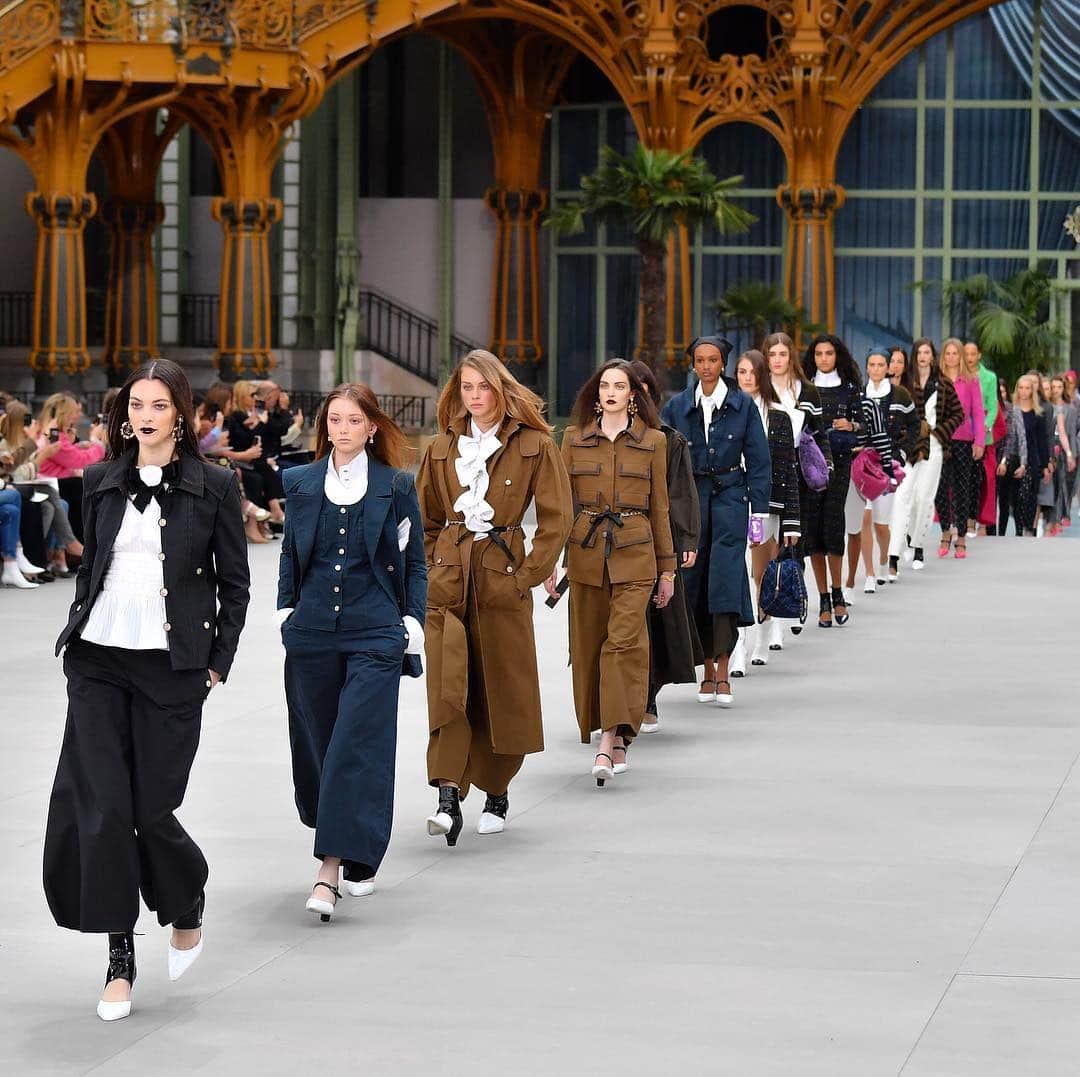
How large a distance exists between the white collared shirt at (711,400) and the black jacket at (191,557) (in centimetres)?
516

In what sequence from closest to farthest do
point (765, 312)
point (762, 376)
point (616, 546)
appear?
point (616, 546) < point (762, 376) < point (765, 312)

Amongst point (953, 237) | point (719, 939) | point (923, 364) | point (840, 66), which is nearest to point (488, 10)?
point (840, 66)

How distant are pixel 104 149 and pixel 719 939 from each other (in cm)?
2303

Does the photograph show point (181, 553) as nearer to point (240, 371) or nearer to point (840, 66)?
point (240, 371)

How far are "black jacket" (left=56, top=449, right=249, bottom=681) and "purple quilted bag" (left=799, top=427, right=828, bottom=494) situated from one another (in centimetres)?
756

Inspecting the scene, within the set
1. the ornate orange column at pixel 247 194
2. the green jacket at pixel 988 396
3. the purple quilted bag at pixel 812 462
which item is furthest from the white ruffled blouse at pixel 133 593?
the ornate orange column at pixel 247 194

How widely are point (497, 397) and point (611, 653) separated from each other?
1.56 m

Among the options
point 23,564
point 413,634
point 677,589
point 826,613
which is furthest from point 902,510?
point 413,634

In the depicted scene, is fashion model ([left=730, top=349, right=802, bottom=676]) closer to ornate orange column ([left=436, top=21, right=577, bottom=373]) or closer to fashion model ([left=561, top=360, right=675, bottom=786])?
fashion model ([left=561, top=360, right=675, bottom=786])

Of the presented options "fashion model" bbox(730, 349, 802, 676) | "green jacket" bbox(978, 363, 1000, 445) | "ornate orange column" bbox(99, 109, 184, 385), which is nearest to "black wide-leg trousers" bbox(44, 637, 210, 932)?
"fashion model" bbox(730, 349, 802, 676)

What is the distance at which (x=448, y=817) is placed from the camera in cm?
788

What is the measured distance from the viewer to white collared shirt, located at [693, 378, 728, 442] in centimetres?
1100

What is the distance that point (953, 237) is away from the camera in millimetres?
30469

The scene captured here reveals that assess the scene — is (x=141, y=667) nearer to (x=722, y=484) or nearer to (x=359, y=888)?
(x=359, y=888)
